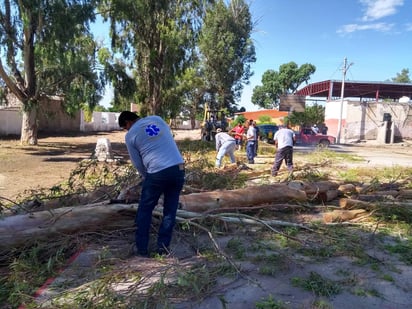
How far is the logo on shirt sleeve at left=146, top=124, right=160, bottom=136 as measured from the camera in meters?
3.59

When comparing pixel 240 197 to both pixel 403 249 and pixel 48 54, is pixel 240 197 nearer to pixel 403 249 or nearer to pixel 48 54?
pixel 403 249

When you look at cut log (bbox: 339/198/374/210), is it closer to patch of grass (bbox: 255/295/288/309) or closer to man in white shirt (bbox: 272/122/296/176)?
patch of grass (bbox: 255/295/288/309)

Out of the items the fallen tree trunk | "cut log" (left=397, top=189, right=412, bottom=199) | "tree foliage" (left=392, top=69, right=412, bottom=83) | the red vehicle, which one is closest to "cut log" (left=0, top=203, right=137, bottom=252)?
the fallen tree trunk

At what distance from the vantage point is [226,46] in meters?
32.4

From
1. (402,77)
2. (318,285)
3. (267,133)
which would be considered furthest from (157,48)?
(402,77)

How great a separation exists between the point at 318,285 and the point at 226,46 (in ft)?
103

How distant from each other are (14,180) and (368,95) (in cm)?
4211

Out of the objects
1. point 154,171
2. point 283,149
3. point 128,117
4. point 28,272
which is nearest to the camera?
point 28,272

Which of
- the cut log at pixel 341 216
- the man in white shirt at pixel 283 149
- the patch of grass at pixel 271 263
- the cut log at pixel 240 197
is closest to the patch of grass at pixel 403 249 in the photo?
the cut log at pixel 341 216

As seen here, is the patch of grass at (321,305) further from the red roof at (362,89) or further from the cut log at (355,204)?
the red roof at (362,89)

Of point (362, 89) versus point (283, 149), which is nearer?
point (283, 149)

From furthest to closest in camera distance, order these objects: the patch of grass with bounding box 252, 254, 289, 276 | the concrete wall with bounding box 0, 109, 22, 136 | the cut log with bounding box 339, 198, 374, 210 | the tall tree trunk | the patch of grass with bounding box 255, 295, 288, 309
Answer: the concrete wall with bounding box 0, 109, 22, 136 → the tall tree trunk → the cut log with bounding box 339, 198, 374, 210 → the patch of grass with bounding box 252, 254, 289, 276 → the patch of grass with bounding box 255, 295, 288, 309

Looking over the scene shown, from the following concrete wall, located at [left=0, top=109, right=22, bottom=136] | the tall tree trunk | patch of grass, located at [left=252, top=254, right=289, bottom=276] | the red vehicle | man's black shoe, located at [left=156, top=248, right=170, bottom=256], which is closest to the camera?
patch of grass, located at [left=252, top=254, right=289, bottom=276]

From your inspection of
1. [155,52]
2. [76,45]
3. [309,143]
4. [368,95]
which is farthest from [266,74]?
[76,45]
